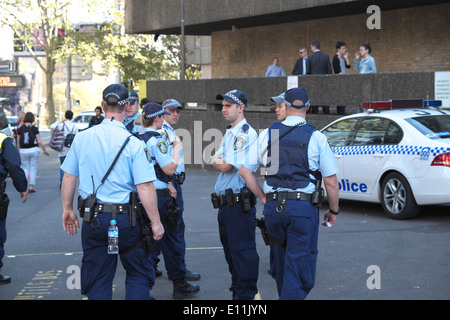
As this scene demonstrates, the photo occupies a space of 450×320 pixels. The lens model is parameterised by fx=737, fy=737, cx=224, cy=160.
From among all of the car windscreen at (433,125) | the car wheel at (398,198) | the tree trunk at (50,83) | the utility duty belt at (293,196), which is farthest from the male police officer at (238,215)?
the tree trunk at (50,83)

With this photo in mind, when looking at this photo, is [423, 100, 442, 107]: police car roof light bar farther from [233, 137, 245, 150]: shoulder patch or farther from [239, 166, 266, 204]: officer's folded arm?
[239, 166, 266, 204]: officer's folded arm

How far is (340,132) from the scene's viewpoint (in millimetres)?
12148

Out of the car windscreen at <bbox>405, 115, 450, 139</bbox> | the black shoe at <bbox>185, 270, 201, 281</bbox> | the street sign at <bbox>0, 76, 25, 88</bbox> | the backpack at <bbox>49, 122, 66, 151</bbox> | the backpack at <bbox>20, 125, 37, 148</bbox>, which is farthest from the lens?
the street sign at <bbox>0, 76, 25, 88</bbox>

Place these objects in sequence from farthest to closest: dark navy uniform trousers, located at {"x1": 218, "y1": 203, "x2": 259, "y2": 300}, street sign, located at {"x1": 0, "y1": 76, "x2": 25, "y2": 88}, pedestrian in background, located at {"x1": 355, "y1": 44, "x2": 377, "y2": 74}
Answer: street sign, located at {"x1": 0, "y1": 76, "x2": 25, "y2": 88}
pedestrian in background, located at {"x1": 355, "y1": 44, "x2": 377, "y2": 74}
dark navy uniform trousers, located at {"x1": 218, "y1": 203, "x2": 259, "y2": 300}

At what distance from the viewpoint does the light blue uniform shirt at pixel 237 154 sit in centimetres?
618

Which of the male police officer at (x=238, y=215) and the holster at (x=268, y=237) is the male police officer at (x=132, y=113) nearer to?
the male police officer at (x=238, y=215)

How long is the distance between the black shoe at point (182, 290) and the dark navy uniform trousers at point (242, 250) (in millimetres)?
718

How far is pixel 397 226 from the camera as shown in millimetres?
10500

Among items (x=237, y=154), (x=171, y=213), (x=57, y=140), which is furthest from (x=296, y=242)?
(x=57, y=140)

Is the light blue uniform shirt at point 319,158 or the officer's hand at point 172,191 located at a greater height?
the light blue uniform shirt at point 319,158

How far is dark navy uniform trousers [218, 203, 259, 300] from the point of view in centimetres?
633

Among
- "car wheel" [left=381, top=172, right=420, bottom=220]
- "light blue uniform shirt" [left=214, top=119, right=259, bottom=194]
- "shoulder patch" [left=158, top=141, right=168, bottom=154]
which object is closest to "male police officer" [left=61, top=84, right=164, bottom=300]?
"light blue uniform shirt" [left=214, top=119, right=259, bottom=194]

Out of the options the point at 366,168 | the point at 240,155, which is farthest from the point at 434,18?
the point at 240,155

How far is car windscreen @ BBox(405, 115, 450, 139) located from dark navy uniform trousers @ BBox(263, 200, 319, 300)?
5.53 m
